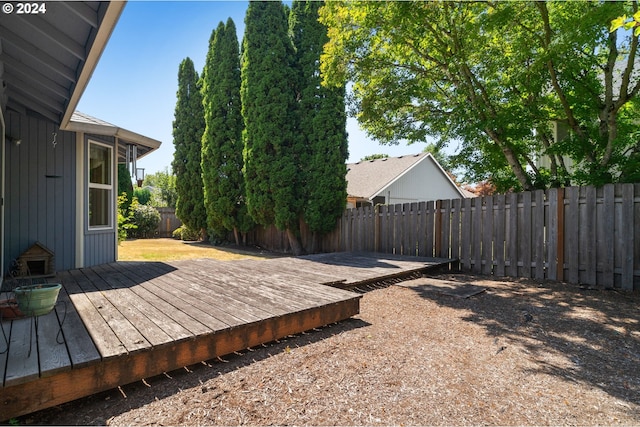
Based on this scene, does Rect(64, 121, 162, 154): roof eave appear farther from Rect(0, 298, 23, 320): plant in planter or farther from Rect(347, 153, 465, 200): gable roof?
Rect(347, 153, 465, 200): gable roof

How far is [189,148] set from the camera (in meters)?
16.9

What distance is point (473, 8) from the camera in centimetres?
652

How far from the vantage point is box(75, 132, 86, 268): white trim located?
18.0 ft

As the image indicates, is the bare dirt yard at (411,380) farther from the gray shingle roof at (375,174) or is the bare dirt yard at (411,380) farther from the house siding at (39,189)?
the gray shingle roof at (375,174)

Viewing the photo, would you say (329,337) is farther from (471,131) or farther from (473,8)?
(473,8)

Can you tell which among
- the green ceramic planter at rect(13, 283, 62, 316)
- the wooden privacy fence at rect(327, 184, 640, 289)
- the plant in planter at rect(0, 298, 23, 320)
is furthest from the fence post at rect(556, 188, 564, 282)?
the plant in planter at rect(0, 298, 23, 320)

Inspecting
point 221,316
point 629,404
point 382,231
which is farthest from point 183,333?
point 382,231

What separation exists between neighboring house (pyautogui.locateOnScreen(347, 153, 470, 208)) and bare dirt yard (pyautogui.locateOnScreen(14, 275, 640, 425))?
40.3 ft

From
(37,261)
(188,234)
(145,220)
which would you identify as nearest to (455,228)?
(37,261)

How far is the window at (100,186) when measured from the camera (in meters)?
5.82

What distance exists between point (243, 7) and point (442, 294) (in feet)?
40.4

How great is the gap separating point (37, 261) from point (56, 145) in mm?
1825

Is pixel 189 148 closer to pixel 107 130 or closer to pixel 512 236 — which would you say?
pixel 107 130

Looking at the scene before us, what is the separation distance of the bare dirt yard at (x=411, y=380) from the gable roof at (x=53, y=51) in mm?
2684
